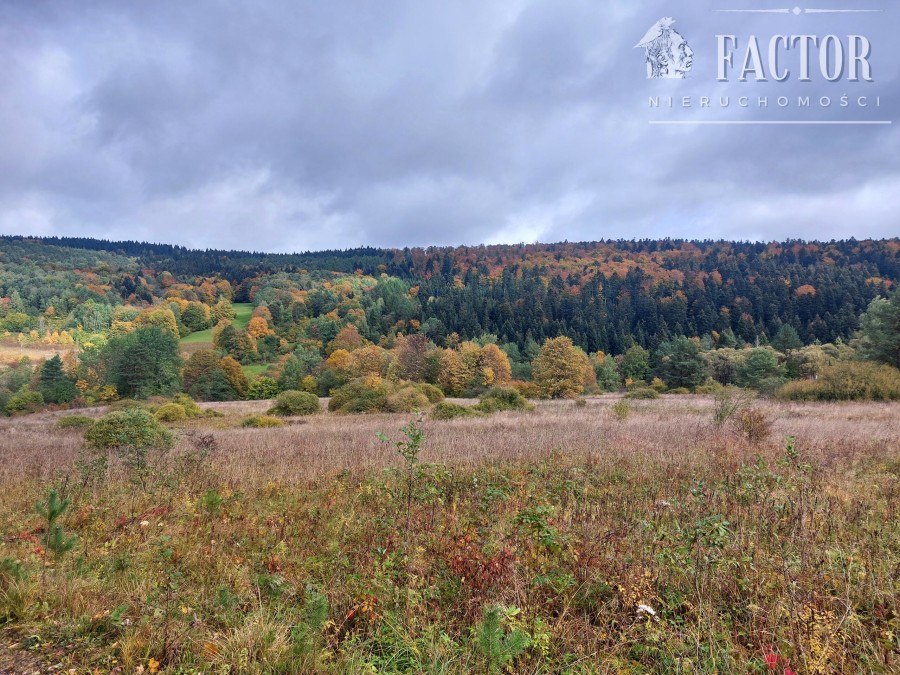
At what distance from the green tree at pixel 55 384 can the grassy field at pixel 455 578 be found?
70.4 meters

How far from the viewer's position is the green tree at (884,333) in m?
28.5

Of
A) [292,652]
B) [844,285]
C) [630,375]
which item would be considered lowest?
[630,375]

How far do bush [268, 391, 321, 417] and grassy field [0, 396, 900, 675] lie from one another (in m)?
23.4

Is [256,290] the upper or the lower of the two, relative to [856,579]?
upper

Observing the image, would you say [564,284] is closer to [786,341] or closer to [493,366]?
[786,341]

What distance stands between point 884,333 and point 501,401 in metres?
27.6

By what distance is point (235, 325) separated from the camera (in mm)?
104250

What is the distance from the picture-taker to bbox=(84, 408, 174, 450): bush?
38.1 feet

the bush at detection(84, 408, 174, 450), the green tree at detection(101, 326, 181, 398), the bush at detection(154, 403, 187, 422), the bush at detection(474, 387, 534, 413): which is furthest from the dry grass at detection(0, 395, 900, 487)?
the green tree at detection(101, 326, 181, 398)

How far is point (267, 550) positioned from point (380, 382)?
2680 centimetres

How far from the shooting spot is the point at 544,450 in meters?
9.55

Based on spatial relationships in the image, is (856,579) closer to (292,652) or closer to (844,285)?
(292,652)

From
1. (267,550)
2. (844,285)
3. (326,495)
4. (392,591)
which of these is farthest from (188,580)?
(844,285)

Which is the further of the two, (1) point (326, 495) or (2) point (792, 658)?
(1) point (326, 495)
